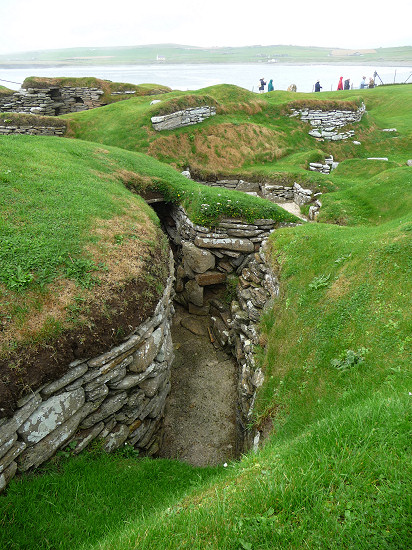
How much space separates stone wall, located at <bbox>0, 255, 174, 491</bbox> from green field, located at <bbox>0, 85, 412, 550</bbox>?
1.45 feet

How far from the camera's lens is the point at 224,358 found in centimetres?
1472

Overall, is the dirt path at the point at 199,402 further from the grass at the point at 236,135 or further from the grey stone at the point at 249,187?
the grass at the point at 236,135

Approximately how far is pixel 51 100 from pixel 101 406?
3426 centimetres

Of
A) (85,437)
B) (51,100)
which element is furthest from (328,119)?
(85,437)

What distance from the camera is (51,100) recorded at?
3316 centimetres

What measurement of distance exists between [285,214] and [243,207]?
2.05 metres

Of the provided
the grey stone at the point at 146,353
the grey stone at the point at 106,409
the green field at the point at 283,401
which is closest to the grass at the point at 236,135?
the green field at the point at 283,401

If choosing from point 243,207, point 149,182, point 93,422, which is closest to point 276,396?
point 93,422

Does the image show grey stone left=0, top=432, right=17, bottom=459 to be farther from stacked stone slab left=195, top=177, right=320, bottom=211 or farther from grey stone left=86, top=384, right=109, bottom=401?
stacked stone slab left=195, top=177, right=320, bottom=211

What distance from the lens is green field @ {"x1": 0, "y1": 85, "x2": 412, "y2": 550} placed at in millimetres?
4023

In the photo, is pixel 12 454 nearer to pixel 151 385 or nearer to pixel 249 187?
pixel 151 385

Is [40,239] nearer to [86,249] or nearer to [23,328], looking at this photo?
[86,249]

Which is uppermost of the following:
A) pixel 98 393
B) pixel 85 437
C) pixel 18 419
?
pixel 18 419

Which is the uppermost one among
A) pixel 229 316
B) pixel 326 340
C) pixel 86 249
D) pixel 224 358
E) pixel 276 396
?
pixel 86 249
